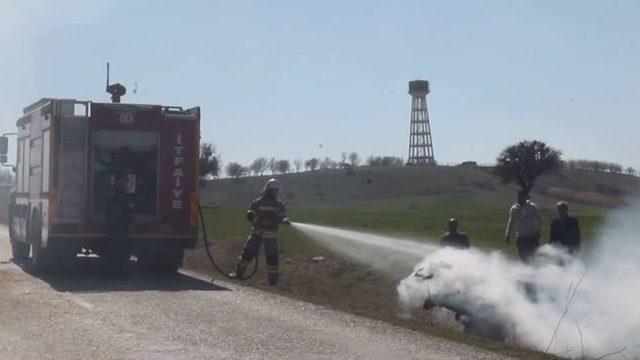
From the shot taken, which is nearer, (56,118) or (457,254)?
(457,254)

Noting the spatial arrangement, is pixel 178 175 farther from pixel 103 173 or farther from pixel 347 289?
pixel 347 289

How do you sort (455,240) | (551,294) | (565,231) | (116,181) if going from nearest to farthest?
(551,294)
(565,231)
(455,240)
(116,181)

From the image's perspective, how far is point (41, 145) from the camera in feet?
61.5

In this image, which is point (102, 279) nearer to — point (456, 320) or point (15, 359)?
point (456, 320)

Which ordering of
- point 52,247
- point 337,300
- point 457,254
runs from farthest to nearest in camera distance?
point 52,247
point 337,300
point 457,254

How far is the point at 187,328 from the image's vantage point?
11.1 m

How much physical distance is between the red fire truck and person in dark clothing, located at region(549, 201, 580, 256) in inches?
277

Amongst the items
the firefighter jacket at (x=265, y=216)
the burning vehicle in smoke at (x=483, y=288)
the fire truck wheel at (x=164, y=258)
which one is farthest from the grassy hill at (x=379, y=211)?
the fire truck wheel at (x=164, y=258)

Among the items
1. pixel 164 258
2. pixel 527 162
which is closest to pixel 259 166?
pixel 527 162

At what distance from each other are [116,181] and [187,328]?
7676mm

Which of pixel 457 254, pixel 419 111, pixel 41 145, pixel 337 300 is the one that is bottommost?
pixel 337 300

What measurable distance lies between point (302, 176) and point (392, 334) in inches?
3417

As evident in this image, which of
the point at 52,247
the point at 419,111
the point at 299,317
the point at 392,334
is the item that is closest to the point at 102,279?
the point at 52,247

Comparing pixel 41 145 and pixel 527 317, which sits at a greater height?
pixel 41 145
